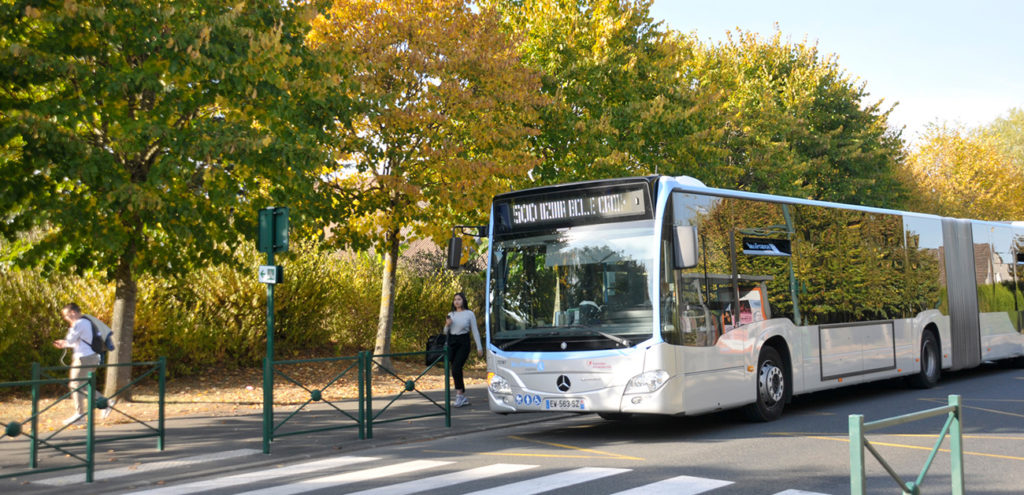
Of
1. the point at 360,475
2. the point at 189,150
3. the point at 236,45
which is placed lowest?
the point at 360,475

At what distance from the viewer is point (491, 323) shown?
11391 millimetres

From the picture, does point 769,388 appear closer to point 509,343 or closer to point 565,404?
point 565,404

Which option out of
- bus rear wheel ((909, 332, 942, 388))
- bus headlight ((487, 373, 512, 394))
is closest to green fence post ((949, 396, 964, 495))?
bus headlight ((487, 373, 512, 394))

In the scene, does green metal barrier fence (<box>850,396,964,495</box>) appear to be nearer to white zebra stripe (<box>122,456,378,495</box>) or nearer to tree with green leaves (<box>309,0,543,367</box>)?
white zebra stripe (<box>122,456,378,495</box>)

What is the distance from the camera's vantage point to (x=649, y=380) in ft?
33.6

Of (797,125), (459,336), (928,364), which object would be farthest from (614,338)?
(797,125)

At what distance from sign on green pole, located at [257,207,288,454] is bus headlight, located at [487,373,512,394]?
2.54 metres

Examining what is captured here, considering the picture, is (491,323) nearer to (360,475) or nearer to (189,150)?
(360,475)

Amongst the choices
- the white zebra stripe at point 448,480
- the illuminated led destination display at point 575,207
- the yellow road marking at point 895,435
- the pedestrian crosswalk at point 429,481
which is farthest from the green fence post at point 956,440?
the illuminated led destination display at point 575,207

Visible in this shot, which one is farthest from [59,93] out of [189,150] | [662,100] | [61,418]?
[662,100]

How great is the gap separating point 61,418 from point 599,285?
306 inches

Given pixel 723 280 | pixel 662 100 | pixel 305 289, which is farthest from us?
pixel 662 100

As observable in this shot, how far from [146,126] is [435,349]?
16.0 ft

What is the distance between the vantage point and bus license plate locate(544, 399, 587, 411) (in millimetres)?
10531
